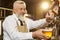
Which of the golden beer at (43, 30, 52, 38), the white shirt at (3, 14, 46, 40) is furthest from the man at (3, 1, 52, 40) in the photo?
the golden beer at (43, 30, 52, 38)

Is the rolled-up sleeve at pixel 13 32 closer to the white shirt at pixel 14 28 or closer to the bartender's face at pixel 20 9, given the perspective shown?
the white shirt at pixel 14 28

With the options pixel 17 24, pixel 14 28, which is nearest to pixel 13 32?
pixel 14 28

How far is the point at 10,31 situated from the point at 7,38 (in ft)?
0.89

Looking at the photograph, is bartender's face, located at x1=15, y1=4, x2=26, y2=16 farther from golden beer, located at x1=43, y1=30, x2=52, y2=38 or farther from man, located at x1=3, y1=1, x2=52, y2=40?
golden beer, located at x1=43, y1=30, x2=52, y2=38

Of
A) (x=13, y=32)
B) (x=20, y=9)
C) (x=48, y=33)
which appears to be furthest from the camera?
(x=20, y=9)

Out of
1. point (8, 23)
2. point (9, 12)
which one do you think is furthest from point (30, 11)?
point (8, 23)

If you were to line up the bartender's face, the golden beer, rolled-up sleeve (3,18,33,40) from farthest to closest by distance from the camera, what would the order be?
the bartender's face, rolled-up sleeve (3,18,33,40), the golden beer

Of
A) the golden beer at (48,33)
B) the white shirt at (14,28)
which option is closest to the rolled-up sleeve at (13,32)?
the white shirt at (14,28)

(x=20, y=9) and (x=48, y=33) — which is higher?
(x=20, y=9)

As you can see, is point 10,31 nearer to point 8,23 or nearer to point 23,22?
point 8,23

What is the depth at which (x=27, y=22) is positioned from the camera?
2295 millimetres

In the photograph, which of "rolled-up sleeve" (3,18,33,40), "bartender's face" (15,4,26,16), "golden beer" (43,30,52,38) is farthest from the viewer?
"bartender's face" (15,4,26,16)

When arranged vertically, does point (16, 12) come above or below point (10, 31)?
above

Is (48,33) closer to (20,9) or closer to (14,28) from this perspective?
(14,28)
